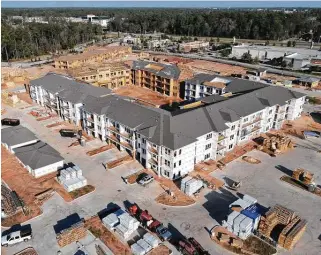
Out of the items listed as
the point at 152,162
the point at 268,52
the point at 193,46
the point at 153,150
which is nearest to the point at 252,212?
the point at 152,162

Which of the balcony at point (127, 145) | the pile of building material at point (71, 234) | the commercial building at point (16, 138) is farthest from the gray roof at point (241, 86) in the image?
the pile of building material at point (71, 234)

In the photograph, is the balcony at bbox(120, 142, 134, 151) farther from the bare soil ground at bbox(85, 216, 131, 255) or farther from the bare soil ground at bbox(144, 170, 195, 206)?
the bare soil ground at bbox(85, 216, 131, 255)

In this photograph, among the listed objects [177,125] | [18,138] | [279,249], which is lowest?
[279,249]

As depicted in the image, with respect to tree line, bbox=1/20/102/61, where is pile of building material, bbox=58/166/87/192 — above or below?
below

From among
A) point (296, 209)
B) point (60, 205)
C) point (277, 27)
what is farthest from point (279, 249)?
point (277, 27)

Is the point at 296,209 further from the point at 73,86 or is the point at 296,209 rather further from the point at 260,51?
the point at 260,51

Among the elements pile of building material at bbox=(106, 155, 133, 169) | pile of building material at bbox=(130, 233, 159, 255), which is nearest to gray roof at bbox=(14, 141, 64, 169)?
pile of building material at bbox=(106, 155, 133, 169)

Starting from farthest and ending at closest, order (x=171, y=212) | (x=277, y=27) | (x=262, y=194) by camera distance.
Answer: (x=277, y=27) < (x=262, y=194) < (x=171, y=212)

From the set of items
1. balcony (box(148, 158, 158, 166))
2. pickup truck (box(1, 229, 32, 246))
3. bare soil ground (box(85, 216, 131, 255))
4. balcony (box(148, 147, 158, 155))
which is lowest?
bare soil ground (box(85, 216, 131, 255))
